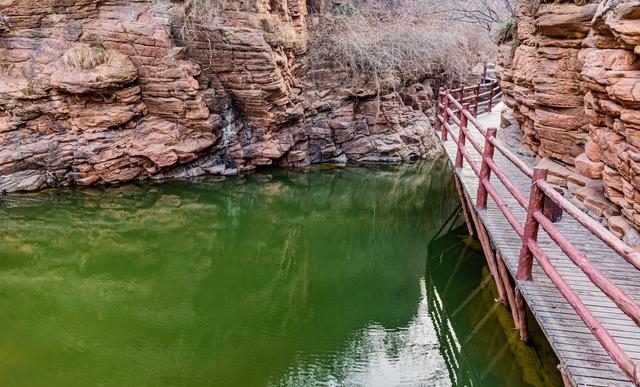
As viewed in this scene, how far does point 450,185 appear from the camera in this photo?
12883mm

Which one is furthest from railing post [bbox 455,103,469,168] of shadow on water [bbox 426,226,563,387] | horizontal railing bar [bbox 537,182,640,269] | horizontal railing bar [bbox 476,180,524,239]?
horizontal railing bar [bbox 537,182,640,269]

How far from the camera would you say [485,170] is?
670cm

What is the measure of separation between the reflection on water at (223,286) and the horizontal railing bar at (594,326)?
176 centimetres

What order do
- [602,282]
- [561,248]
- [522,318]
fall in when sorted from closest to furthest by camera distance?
[602,282] → [561,248] → [522,318]

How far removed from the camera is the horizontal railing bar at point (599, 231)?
3.14m

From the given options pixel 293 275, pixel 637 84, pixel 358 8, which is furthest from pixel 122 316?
pixel 358 8

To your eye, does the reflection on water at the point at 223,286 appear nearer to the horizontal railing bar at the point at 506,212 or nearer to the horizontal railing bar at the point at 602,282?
the horizontal railing bar at the point at 506,212

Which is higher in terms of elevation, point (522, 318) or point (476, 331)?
point (522, 318)

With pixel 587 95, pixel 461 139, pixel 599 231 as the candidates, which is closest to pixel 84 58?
pixel 461 139

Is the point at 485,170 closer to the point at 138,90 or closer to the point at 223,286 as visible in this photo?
the point at 223,286

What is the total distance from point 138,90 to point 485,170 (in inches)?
349

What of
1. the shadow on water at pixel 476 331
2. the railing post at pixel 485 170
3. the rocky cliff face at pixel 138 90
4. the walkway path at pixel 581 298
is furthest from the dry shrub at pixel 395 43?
the walkway path at pixel 581 298

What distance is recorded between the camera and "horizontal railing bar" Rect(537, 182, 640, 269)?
314 cm

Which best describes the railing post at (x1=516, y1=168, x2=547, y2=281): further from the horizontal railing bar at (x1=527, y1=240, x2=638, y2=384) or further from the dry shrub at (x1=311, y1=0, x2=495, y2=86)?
the dry shrub at (x1=311, y1=0, x2=495, y2=86)
